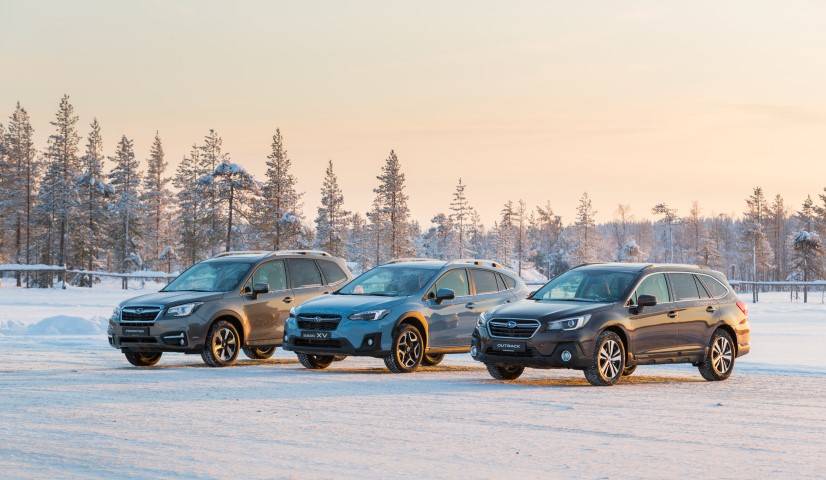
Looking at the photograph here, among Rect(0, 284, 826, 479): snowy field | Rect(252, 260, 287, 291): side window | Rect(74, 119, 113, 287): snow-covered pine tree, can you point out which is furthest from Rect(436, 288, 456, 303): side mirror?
Rect(74, 119, 113, 287): snow-covered pine tree

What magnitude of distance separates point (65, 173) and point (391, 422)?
90821 millimetres

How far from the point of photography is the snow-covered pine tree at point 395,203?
113 meters

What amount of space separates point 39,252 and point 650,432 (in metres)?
105

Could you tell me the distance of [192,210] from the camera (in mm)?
116312

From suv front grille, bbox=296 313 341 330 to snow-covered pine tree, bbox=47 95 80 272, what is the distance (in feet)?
268

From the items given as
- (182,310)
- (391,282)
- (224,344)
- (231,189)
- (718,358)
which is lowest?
(718,358)

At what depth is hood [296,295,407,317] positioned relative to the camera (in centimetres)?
1769

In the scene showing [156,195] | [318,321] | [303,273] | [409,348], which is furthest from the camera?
[156,195]

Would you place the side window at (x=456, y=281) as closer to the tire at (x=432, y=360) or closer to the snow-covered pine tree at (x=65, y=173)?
the tire at (x=432, y=360)

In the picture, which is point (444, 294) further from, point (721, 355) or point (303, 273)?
point (721, 355)

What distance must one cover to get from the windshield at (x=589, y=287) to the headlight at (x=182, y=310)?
5591mm

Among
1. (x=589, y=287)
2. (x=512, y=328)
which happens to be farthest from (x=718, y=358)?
(x=512, y=328)

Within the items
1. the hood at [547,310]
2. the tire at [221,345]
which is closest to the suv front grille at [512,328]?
the hood at [547,310]

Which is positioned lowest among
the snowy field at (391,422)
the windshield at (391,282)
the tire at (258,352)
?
the snowy field at (391,422)
